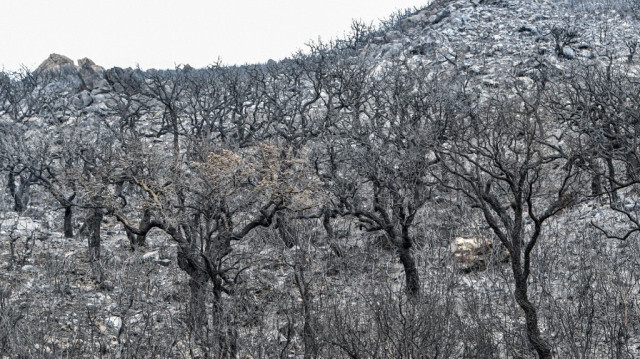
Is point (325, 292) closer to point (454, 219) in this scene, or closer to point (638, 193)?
point (454, 219)

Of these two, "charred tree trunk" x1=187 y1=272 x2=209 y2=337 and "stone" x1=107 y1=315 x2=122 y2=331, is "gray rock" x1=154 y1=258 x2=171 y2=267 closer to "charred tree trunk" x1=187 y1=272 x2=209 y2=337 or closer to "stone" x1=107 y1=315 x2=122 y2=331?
"stone" x1=107 y1=315 x2=122 y2=331

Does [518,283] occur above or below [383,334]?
above

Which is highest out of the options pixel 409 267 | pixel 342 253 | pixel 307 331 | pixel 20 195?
pixel 20 195

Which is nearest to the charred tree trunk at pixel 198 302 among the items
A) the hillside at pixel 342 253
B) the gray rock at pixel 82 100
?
the hillside at pixel 342 253

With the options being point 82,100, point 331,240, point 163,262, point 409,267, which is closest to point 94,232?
point 163,262

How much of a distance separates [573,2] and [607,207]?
31493mm

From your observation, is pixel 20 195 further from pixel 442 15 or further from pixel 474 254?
pixel 442 15

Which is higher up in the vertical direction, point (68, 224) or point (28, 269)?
point (68, 224)

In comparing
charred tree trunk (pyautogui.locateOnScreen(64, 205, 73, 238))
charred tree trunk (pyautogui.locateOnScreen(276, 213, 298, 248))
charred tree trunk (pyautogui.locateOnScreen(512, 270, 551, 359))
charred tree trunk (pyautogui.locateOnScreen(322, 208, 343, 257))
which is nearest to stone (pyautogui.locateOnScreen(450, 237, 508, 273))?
charred tree trunk (pyautogui.locateOnScreen(322, 208, 343, 257))

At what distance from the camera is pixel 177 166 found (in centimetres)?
1560

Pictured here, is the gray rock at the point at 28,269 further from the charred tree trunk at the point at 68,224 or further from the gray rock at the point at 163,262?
the charred tree trunk at the point at 68,224

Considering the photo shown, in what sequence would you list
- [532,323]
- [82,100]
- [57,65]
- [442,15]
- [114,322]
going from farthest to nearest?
1. [57,65]
2. [442,15]
3. [82,100]
4. [114,322]
5. [532,323]

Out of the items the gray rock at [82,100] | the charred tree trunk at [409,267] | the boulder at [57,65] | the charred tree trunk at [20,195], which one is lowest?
the charred tree trunk at [409,267]

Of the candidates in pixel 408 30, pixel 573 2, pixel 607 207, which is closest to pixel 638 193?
pixel 607 207
